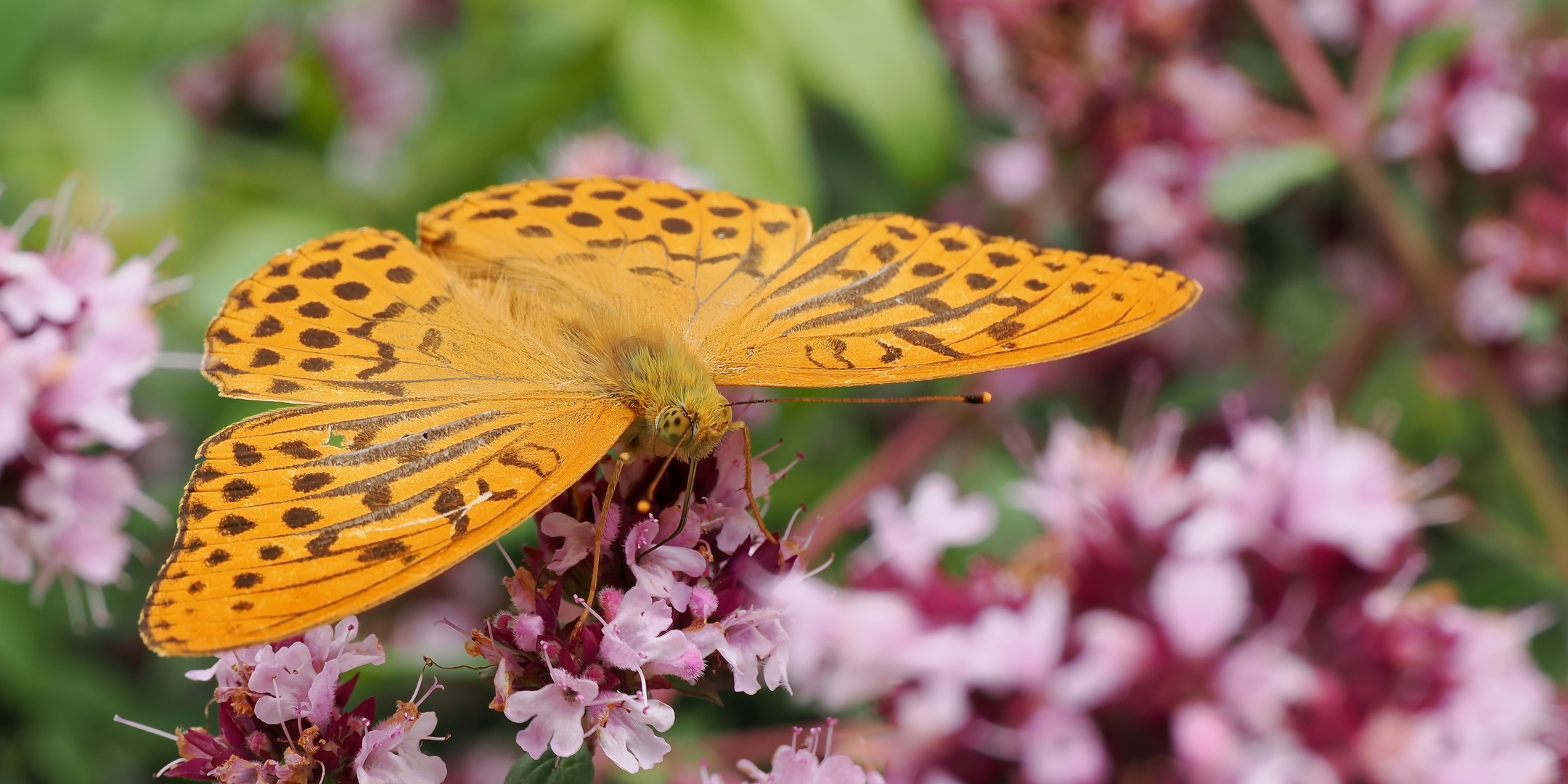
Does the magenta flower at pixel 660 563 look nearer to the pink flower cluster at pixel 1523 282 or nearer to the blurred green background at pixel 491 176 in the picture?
the blurred green background at pixel 491 176

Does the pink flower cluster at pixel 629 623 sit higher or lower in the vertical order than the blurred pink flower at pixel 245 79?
lower

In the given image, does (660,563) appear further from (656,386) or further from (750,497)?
(656,386)

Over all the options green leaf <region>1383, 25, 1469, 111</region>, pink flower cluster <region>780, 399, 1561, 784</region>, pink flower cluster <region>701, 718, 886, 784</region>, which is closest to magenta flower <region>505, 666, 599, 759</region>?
pink flower cluster <region>701, 718, 886, 784</region>

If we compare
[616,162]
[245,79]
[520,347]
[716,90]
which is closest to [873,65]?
[716,90]

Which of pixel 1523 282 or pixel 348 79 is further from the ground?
pixel 1523 282

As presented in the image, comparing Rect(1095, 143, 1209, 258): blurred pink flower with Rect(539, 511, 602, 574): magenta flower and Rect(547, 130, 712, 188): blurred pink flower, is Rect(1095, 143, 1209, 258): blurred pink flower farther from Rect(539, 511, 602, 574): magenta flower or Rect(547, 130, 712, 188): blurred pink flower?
Rect(539, 511, 602, 574): magenta flower

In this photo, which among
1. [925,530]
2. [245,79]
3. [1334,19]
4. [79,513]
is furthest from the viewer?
[245,79]

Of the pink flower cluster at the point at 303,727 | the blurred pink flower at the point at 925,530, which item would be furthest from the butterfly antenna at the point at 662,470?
the blurred pink flower at the point at 925,530

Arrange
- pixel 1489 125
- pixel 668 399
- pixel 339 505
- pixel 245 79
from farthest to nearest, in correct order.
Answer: pixel 245 79
pixel 1489 125
pixel 668 399
pixel 339 505
